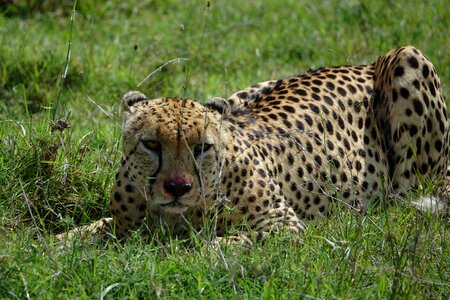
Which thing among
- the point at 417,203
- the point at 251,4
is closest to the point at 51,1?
the point at 251,4

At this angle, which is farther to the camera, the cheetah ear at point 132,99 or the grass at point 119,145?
the cheetah ear at point 132,99

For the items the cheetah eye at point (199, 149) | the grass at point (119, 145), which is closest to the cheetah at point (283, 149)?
the cheetah eye at point (199, 149)

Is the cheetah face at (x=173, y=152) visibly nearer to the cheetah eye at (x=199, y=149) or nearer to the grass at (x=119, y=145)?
the cheetah eye at (x=199, y=149)

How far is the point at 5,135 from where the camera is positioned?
6168 mm

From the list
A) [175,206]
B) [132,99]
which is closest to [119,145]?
[132,99]

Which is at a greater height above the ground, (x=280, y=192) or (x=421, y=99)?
(x=421, y=99)

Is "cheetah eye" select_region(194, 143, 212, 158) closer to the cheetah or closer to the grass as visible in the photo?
the cheetah

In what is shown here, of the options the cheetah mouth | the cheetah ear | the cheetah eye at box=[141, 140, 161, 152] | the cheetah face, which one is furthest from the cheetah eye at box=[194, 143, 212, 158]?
the cheetah ear

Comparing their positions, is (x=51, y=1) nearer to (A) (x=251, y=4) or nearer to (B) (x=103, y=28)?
(B) (x=103, y=28)

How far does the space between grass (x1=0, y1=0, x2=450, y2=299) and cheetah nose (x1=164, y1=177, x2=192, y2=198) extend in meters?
0.26

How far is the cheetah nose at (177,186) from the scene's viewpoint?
5195 millimetres

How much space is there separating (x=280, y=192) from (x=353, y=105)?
2.73ft

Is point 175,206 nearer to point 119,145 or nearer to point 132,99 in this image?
point 132,99

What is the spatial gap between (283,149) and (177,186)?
1234 mm
